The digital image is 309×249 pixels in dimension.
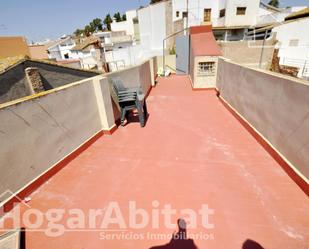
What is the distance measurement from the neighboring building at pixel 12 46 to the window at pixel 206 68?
46.9 ft

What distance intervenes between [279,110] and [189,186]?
87.6 inches

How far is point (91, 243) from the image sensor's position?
2125mm

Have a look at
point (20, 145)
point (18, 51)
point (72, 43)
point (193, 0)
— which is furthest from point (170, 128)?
point (72, 43)

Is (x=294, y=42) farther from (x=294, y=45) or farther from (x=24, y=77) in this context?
(x=24, y=77)

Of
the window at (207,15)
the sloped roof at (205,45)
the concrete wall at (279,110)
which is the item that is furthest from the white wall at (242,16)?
the concrete wall at (279,110)

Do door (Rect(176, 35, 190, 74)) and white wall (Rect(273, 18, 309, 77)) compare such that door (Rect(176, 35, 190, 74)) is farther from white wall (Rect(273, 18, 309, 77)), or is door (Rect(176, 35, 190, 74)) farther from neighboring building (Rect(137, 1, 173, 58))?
white wall (Rect(273, 18, 309, 77))

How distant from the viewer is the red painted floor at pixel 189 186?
2150 millimetres

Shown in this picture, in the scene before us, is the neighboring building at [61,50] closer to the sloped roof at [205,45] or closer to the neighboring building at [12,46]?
the neighboring building at [12,46]

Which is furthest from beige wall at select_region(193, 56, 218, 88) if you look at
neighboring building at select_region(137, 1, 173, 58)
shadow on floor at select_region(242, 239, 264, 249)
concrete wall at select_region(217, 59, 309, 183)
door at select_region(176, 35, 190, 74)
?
neighboring building at select_region(137, 1, 173, 58)

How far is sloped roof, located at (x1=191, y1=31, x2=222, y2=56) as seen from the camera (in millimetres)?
8227

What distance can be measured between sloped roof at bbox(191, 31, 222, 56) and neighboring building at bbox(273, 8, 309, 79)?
9.50 m

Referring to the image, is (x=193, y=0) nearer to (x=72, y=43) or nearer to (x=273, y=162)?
(x=273, y=162)

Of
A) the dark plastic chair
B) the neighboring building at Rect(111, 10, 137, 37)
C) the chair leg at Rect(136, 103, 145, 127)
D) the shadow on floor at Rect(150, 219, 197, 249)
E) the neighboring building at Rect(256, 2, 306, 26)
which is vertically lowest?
the shadow on floor at Rect(150, 219, 197, 249)

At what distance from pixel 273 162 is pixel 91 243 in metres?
3.41
